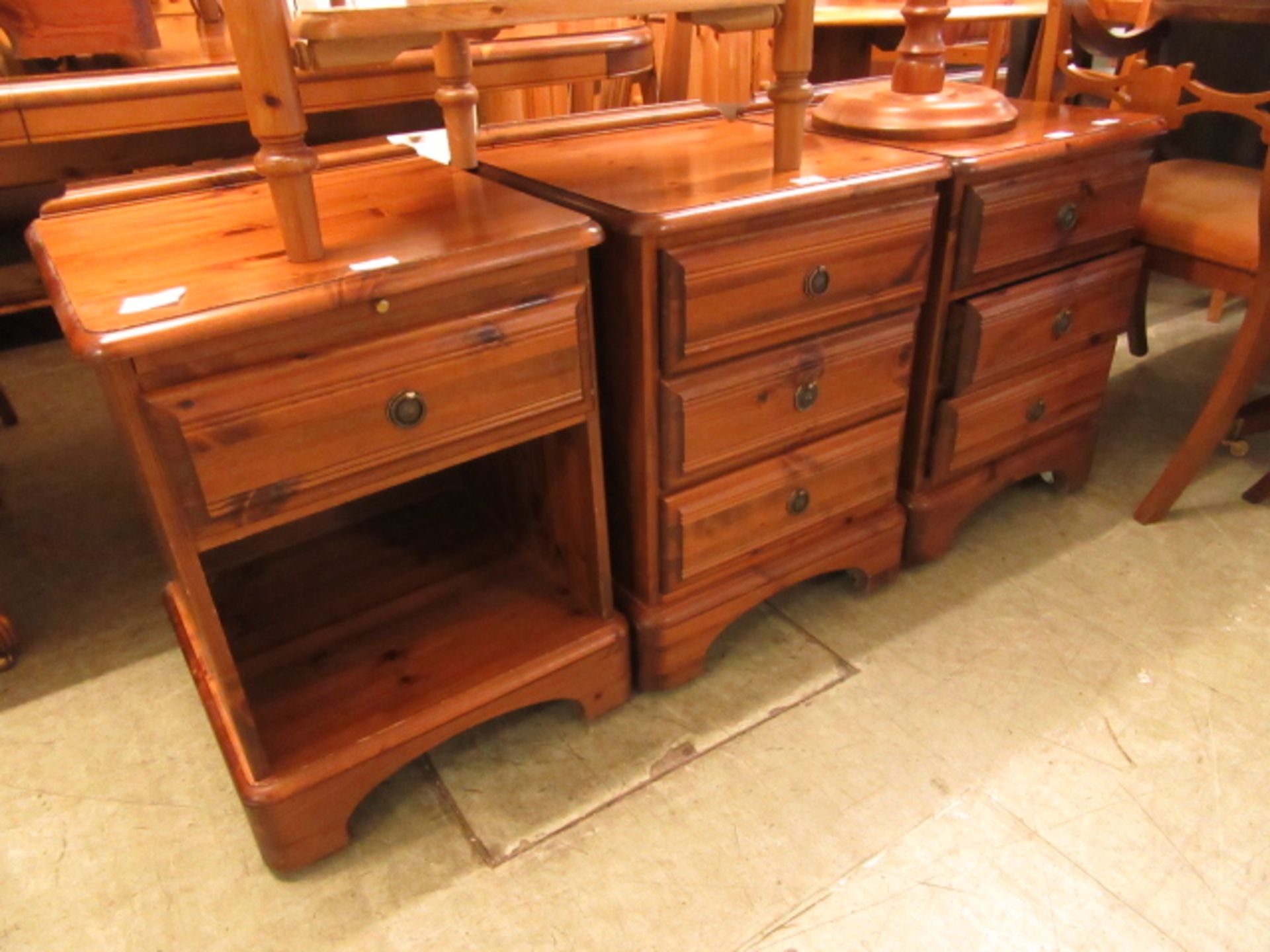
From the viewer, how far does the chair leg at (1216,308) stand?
2.41 meters

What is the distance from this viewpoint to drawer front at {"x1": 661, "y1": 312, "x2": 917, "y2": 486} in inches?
44.3

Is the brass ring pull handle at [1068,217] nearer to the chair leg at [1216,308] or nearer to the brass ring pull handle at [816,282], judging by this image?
the brass ring pull handle at [816,282]

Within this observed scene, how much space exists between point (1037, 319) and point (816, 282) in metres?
0.51

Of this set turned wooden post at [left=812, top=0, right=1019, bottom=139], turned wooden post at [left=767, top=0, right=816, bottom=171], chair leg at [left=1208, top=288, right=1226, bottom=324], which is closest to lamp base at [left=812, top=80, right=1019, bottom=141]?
turned wooden post at [left=812, top=0, right=1019, bottom=139]

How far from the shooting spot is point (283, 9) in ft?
2.62

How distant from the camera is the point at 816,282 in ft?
3.76

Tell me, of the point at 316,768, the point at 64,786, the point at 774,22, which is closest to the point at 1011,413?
the point at 774,22

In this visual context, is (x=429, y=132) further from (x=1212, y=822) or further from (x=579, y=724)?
(x=1212, y=822)

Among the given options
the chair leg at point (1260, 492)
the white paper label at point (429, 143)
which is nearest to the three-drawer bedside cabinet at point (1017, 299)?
the chair leg at point (1260, 492)

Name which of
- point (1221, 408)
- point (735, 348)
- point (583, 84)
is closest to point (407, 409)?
point (735, 348)

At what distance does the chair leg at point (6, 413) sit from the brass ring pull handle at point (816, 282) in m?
1.99

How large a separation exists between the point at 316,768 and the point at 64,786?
448mm

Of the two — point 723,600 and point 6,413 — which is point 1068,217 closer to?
point 723,600

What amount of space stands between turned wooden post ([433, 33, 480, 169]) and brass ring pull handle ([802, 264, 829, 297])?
0.49 m
